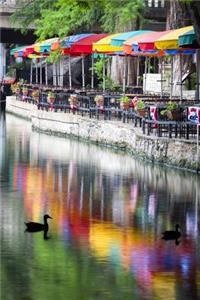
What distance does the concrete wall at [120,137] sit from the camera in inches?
1075

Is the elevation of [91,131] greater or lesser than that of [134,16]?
lesser

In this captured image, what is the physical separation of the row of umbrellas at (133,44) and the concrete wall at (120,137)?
239 centimetres

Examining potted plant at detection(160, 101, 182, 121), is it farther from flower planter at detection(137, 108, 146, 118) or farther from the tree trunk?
the tree trunk

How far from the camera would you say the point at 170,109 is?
2894 centimetres

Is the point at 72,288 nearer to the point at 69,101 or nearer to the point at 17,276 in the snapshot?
the point at 17,276

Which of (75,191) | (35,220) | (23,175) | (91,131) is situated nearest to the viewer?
(35,220)

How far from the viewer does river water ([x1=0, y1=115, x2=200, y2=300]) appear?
1438 centimetres

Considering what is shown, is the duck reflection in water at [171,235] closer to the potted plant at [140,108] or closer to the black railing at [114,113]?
the black railing at [114,113]

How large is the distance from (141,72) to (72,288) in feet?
121

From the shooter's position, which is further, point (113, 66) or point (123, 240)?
point (113, 66)

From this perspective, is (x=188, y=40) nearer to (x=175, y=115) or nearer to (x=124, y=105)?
(x=175, y=115)

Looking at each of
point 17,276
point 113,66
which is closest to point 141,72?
point 113,66

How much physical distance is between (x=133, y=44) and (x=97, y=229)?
55.7 ft

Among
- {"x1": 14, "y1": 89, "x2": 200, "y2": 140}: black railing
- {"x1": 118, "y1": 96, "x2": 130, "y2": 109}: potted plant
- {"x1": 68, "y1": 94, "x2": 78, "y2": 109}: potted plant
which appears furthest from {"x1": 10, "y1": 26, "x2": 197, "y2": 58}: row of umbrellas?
{"x1": 68, "y1": 94, "x2": 78, "y2": 109}: potted plant
